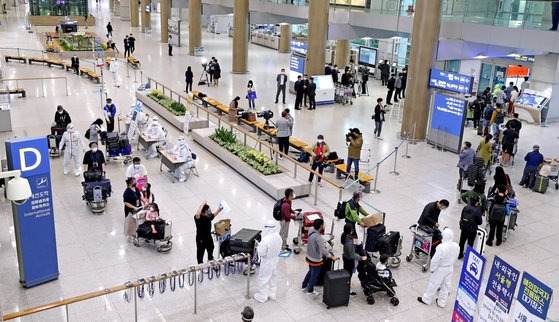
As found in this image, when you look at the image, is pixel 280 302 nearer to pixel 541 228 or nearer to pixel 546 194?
pixel 541 228

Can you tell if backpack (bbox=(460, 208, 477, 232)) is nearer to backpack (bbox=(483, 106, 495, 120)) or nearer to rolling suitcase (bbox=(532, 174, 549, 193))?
rolling suitcase (bbox=(532, 174, 549, 193))

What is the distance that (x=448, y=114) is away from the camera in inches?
720

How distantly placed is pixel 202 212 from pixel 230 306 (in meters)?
1.67

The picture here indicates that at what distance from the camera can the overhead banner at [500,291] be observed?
6.55 m

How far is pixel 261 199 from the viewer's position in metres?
13.8

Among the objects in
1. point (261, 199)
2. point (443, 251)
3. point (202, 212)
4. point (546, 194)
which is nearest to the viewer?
point (443, 251)

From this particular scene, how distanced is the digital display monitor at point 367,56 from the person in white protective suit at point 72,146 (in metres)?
22.5

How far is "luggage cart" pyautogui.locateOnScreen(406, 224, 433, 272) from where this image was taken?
1062 centimetres

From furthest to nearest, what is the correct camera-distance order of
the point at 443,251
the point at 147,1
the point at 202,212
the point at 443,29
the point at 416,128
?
the point at 147,1 < the point at 443,29 < the point at 416,128 < the point at 202,212 < the point at 443,251

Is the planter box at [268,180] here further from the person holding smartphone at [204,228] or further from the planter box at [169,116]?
the person holding smartphone at [204,228]

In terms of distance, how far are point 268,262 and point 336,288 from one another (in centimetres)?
122

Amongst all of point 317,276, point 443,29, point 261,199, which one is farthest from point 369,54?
point 317,276

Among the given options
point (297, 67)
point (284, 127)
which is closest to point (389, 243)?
point (284, 127)

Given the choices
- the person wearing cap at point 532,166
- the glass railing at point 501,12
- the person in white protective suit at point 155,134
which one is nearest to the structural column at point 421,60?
the glass railing at point 501,12
